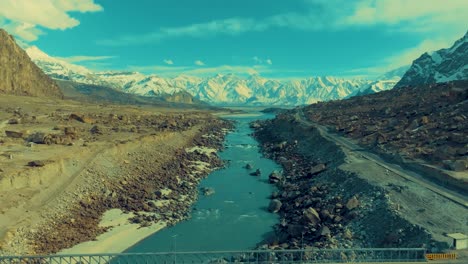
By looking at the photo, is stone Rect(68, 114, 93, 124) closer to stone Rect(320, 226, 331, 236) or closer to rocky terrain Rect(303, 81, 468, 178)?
rocky terrain Rect(303, 81, 468, 178)

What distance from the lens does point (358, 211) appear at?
53.2 metres

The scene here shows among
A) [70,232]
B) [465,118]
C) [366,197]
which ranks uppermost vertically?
[465,118]

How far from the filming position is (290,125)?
16150cm

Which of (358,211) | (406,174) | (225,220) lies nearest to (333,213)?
(358,211)

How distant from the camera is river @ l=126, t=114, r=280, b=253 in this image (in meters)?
51.7

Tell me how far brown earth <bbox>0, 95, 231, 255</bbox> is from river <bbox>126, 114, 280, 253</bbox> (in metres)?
3.25

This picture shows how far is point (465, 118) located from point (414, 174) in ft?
125

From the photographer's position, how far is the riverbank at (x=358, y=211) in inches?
1769

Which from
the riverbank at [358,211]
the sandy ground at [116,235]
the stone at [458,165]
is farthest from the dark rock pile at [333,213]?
the sandy ground at [116,235]

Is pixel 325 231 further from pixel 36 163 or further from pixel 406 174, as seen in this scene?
pixel 36 163

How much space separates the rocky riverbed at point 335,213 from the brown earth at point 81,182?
1693 centimetres

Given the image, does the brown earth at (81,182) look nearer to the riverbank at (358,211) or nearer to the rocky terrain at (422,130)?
the riverbank at (358,211)

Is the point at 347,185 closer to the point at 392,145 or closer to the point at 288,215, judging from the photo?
the point at 288,215

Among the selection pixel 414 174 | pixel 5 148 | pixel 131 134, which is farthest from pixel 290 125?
pixel 5 148
